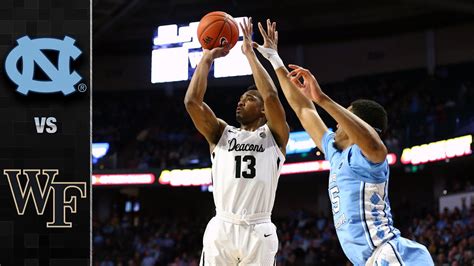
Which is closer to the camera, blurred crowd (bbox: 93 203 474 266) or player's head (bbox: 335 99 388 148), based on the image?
player's head (bbox: 335 99 388 148)

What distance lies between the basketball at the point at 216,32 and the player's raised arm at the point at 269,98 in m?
0.34

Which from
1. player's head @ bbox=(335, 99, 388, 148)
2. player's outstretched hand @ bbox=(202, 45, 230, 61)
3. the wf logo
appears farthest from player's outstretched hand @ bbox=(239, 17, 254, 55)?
the wf logo

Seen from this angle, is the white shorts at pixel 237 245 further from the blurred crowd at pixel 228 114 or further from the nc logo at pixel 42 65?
the blurred crowd at pixel 228 114

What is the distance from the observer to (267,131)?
6246 millimetres

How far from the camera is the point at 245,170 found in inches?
239

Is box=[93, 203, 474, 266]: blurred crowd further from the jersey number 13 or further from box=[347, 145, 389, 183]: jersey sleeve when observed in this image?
box=[347, 145, 389, 183]: jersey sleeve

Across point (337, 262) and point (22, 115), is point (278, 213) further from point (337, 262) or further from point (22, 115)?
point (22, 115)

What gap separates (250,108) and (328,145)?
1228mm

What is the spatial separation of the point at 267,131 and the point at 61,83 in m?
1.97

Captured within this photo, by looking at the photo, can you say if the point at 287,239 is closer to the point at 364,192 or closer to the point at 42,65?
the point at 42,65

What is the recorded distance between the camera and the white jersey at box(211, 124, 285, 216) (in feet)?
19.8

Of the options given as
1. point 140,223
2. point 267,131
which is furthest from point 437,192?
point 267,131

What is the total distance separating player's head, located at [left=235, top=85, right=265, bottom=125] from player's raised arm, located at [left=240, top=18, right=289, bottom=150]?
0.41ft

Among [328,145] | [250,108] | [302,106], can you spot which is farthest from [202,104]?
[328,145]
